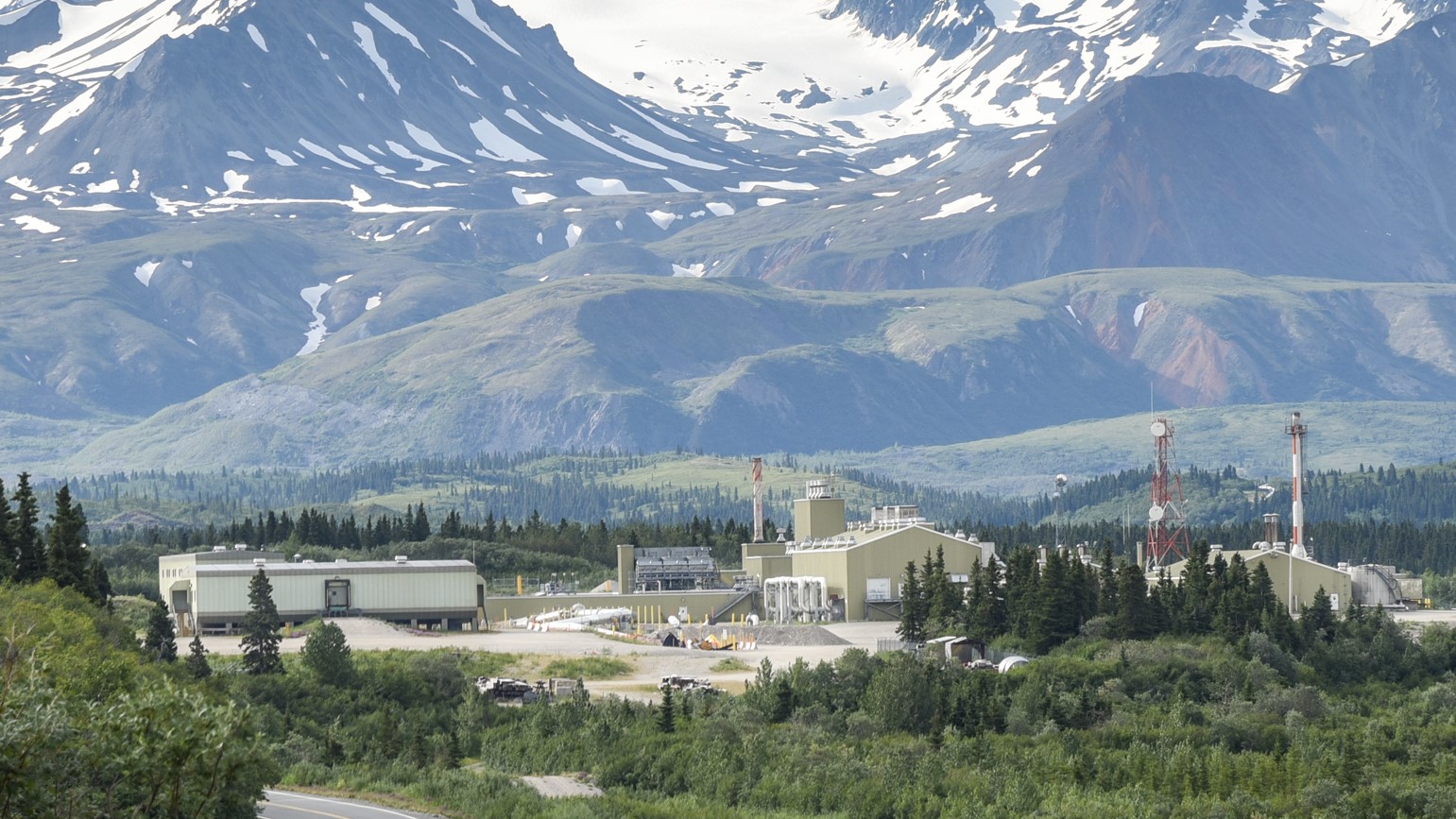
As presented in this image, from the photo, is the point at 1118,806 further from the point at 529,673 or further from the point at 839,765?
the point at 529,673

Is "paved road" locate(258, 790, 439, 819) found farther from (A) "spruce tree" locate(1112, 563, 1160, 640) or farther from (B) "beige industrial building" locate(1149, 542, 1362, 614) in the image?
(B) "beige industrial building" locate(1149, 542, 1362, 614)

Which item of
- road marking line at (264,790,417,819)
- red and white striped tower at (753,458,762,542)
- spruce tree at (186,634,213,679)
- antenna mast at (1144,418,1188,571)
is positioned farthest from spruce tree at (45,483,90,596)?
red and white striped tower at (753,458,762,542)

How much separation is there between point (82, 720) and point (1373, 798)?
4244 centimetres

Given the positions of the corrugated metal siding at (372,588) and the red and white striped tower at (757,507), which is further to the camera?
the red and white striped tower at (757,507)

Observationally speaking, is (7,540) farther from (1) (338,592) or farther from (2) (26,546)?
(1) (338,592)

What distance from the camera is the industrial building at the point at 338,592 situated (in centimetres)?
14400

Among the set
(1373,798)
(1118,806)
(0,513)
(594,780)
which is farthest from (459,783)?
(0,513)

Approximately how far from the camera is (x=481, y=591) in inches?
6073

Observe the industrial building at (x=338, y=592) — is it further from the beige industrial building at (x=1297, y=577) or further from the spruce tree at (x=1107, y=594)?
the beige industrial building at (x=1297, y=577)

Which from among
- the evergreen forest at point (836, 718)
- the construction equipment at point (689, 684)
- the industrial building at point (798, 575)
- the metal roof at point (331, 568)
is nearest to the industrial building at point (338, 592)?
the metal roof at point (331, 568)

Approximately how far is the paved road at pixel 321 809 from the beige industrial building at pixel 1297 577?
79688mm

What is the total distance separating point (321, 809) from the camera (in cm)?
7119

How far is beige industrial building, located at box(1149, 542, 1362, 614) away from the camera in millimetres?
147125

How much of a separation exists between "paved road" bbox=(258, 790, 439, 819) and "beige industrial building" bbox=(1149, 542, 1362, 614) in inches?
3137
